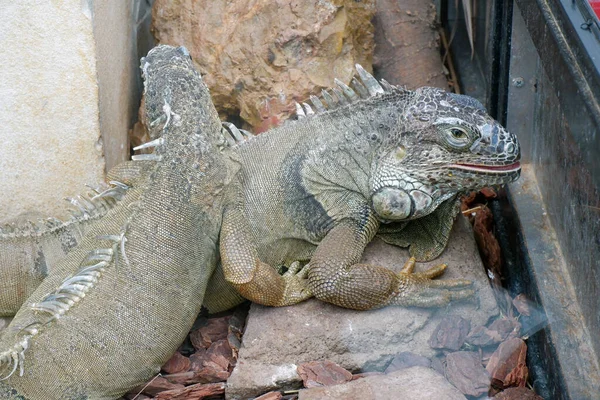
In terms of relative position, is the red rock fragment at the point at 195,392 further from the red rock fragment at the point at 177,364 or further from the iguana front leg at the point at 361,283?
the iguana front leg at the point at 361,283

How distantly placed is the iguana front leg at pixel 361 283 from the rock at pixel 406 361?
0.31m

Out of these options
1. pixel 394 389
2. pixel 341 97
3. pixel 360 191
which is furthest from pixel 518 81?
pixel 394 389

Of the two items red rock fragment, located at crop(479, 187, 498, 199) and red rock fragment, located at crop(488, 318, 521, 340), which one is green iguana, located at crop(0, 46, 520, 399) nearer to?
red rock fragment, located at crop(488, 318, 521, 340)

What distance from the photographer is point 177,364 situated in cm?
491

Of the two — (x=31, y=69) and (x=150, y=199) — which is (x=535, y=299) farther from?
(x=31, y=69)

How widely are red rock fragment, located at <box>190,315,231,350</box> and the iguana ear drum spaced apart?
1210 mm

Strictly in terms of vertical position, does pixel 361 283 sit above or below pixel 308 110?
below

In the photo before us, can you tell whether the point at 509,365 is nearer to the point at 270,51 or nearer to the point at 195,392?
the point at 195,392

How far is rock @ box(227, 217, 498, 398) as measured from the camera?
4.60 m

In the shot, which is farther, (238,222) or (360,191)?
(360,191)

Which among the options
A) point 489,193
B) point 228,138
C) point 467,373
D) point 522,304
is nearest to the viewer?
point 467,373

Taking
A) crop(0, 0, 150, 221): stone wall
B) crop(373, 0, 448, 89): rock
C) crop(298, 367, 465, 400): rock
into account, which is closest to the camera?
crop(298, 367, 465, 400): rock

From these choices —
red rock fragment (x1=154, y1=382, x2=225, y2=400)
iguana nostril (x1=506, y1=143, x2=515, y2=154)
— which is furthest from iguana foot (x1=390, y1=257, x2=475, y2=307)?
red rock fragment (x1=154, y1=382, x2=225, y2=400)

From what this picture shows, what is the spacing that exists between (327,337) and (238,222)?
2.76 ft
